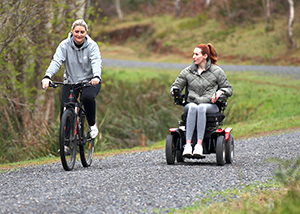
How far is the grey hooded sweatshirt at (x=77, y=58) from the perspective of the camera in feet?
21.7

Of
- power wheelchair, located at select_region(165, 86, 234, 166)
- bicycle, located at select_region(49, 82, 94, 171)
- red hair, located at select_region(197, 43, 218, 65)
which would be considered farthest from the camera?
red hair, located at select_region(197, 43, 218, 65)

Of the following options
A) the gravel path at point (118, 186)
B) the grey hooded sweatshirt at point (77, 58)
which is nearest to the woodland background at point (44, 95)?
the grey hooded sweatshirt at point (77, 58)

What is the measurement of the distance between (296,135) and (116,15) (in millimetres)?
44819

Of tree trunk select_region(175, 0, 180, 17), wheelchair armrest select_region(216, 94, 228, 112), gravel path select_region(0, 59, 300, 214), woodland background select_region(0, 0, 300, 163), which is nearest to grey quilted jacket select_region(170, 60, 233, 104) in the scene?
wheelchair armrest select_region(216, 94, 228, 112)

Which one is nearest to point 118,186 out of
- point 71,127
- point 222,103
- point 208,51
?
point 71,127

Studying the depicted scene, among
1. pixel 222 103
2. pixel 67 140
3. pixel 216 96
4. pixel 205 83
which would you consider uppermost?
pixel 205 83

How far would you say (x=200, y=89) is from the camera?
695 cm

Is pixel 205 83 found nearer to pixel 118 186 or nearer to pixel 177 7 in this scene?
pixel 118 186

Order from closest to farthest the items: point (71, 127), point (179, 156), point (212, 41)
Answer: point (71, 127), point (179, 156), point (212, 41)

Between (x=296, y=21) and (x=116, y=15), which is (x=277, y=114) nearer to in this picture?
(x=296, y=21)

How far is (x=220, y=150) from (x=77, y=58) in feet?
7.82

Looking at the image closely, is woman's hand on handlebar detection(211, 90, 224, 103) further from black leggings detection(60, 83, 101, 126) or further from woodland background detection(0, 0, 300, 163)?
woodland background detection(0, 0, 300, 163)

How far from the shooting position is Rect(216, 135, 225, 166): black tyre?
6.68 m

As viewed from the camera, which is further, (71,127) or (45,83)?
(71,127)
